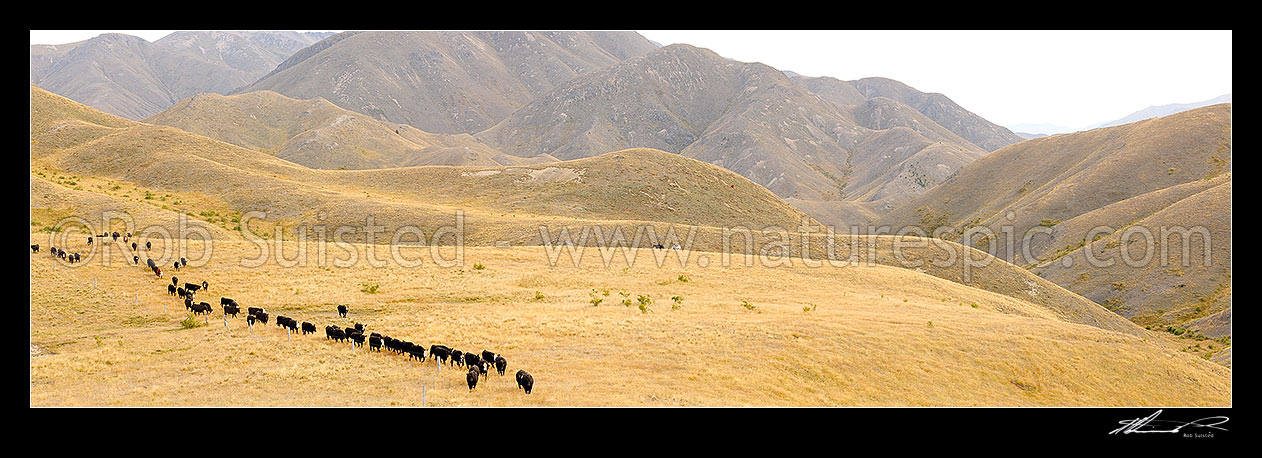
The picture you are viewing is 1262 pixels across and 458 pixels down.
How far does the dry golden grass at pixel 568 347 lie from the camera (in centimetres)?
2023

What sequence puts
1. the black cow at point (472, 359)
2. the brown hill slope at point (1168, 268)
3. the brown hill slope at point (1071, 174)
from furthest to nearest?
1. the brown hill slope at point (1071, 174)
2. the brown hill slope at point (1168, 268)
3. the black cow at point (472, 359)

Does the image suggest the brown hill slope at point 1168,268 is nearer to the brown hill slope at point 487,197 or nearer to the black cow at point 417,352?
the brown hill slope at point 487,197

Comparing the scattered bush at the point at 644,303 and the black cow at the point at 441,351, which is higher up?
the scattered bush at the point at 644,303

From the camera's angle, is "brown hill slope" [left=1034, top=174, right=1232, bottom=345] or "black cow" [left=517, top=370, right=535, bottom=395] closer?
"black cow" [left=517, top=370, right=535, bottom=395]

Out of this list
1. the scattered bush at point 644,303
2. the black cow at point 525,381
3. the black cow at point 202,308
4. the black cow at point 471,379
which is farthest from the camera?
the scattered bush at point 644,303

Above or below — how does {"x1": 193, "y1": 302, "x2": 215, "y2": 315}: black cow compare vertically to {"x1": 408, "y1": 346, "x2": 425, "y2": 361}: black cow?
above

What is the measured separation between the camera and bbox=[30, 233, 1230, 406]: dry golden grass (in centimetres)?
2023

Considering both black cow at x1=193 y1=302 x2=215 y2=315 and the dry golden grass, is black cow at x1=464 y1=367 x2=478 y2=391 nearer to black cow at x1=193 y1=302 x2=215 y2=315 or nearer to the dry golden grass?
the dry golden grass

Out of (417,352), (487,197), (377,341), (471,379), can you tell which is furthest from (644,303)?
(487,197)

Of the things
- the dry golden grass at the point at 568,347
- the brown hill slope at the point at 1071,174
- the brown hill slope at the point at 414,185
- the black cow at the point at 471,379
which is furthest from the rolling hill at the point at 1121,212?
the black cow at the point at 471,379

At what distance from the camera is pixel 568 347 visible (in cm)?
2573

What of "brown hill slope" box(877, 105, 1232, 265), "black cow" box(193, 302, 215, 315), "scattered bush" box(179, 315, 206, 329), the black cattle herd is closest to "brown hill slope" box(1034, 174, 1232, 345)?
"brown hill slope" box(877, 105, 1232, 265)

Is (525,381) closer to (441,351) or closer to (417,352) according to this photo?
(441,351)

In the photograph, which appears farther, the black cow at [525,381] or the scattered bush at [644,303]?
the scattered bush at [644,303]
